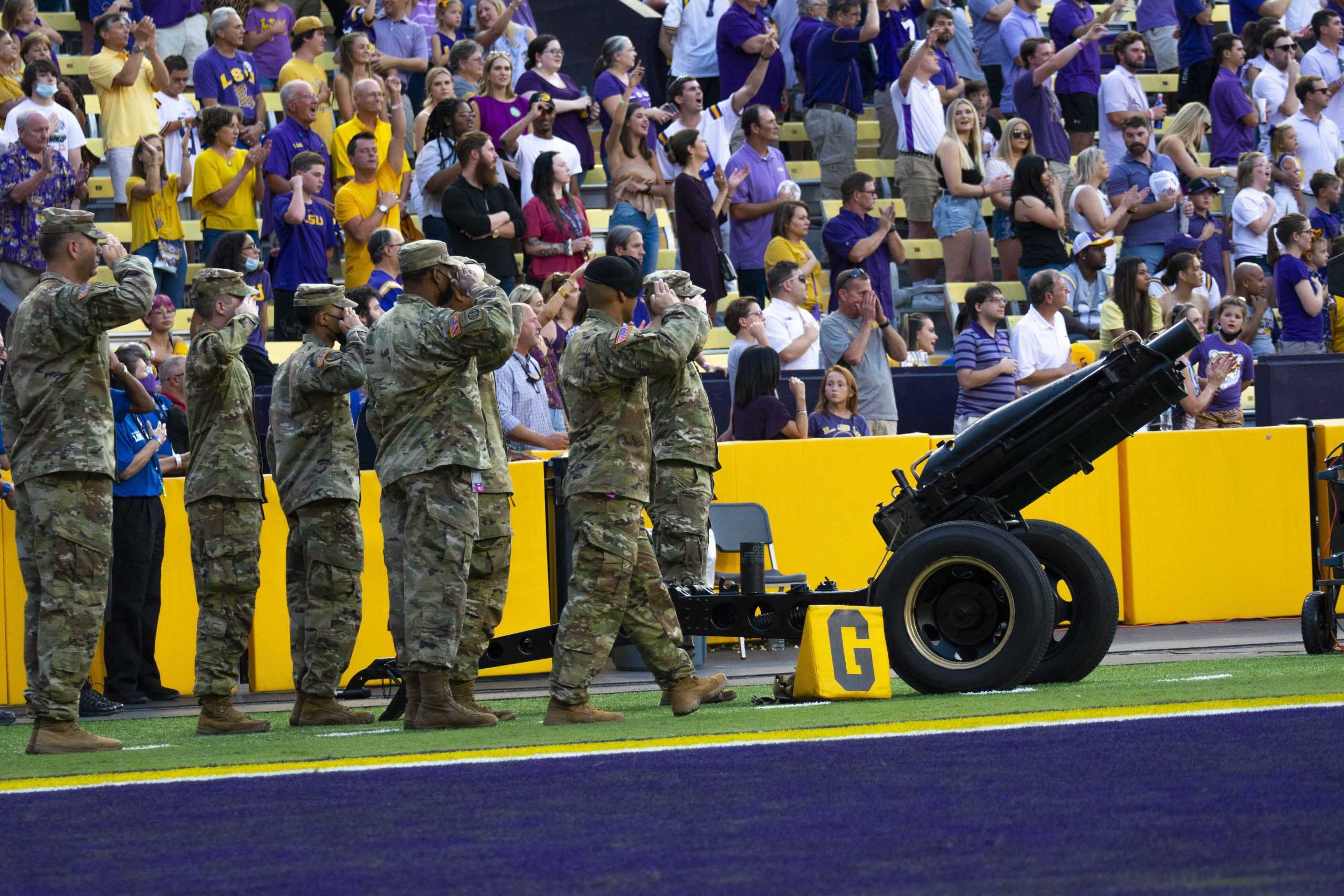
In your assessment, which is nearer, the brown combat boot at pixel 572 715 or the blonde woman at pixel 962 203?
the brown combat boot at pixel 572 715

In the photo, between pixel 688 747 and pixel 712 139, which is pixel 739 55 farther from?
pixel 688 747

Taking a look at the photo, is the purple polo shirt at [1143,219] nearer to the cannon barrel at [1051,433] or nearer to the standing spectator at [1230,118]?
the standing spectator at [1230,118]

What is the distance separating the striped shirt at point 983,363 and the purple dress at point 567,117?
453cm

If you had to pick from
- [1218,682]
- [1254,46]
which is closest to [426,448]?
[1218,682]

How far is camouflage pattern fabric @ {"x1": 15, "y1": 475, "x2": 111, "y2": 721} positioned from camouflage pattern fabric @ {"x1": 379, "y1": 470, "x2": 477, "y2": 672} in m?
1.28

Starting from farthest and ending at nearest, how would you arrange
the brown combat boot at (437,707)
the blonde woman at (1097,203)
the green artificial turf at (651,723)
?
the blonde woman at (1097,203)
the brown combat boot at (437,707)
the green artificial turf at (651,723)

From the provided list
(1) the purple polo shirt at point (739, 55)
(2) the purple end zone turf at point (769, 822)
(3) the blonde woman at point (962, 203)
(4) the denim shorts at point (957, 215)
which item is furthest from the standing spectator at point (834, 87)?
(2) the purple end zone turf at point (769, 822)

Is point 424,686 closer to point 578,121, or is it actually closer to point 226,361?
point 226,361

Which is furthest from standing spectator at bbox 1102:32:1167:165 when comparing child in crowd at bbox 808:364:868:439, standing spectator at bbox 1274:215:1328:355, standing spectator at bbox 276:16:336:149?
standing spectator at bbox 276:16:336:149

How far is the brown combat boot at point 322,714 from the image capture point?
30.5 feet

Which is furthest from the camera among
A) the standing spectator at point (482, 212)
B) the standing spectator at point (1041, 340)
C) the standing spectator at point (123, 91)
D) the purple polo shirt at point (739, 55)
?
the purple polo shirt at point (739, 55)

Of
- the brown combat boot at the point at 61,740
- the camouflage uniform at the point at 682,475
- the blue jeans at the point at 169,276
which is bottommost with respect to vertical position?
the brown combat boot at the point at 61,740

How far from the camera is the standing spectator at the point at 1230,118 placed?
64.3 ft

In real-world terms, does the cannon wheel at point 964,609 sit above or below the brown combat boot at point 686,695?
above
